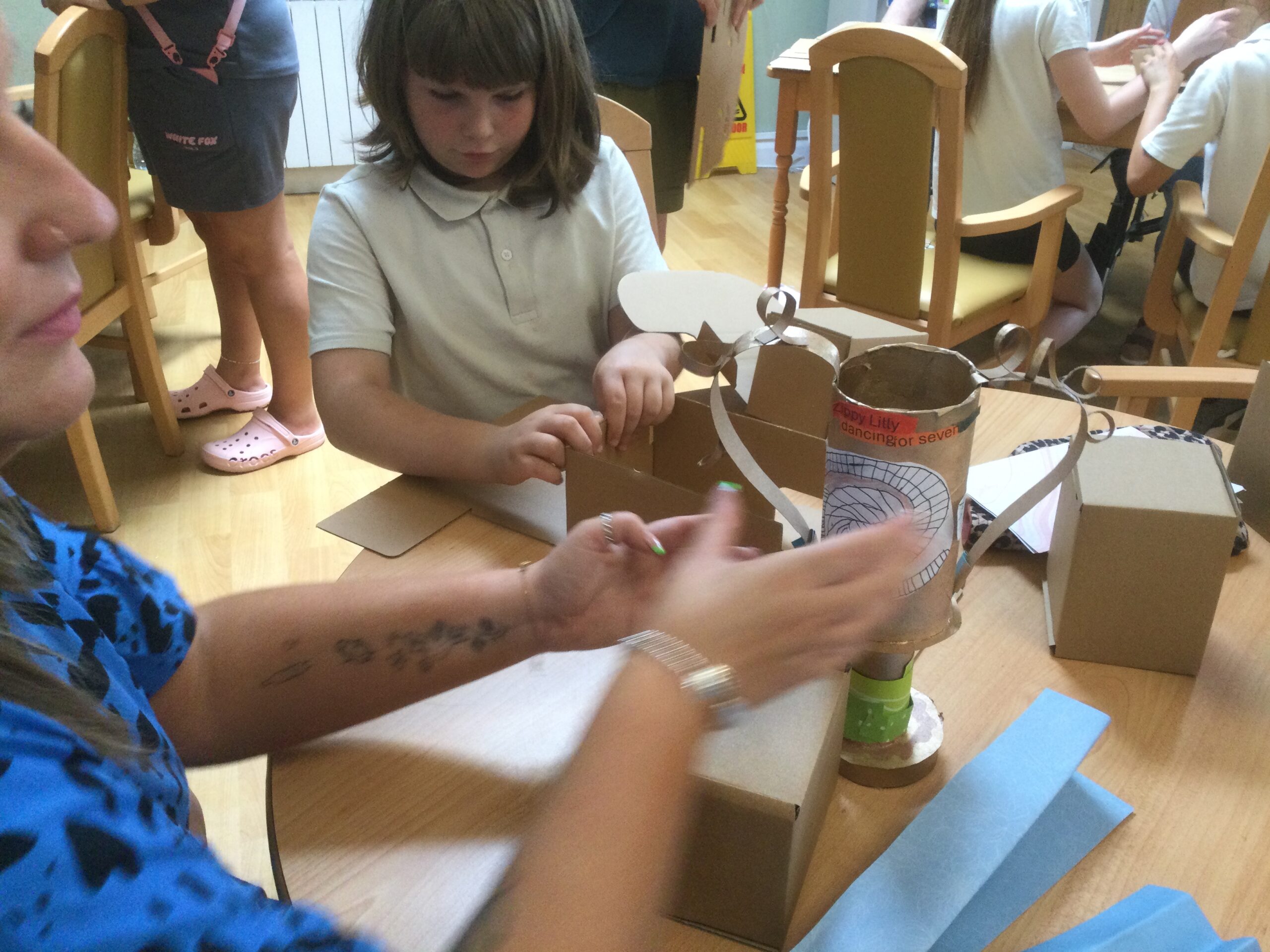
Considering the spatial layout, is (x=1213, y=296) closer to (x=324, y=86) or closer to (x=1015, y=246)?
(x=1015, y=246)

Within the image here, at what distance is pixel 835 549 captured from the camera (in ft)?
1.79

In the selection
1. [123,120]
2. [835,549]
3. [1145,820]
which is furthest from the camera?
[123,120]

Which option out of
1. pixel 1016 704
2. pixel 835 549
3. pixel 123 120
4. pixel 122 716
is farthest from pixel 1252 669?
pixel 123 120

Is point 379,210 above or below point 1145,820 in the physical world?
above

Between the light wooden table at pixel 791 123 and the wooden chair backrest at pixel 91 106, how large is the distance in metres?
1.51

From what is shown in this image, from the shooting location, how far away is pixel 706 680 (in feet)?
1.75

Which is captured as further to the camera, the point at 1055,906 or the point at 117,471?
the point at 117,471

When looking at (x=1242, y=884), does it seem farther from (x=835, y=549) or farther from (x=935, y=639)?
(x=835, y=549)

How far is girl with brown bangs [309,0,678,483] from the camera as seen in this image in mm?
1100

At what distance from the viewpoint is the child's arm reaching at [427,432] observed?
3.03 ft

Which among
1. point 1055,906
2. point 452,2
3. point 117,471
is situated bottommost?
point 117,471

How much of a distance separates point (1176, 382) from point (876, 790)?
753mm

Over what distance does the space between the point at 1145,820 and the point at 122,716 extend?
0.62 meters

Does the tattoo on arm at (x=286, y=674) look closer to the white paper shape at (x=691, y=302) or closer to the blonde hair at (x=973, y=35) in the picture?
the white paper shape at (x=691, y=302)
